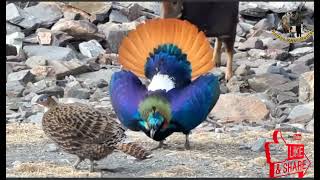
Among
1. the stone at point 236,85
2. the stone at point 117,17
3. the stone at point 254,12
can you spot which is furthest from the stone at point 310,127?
the stone at point 254,12

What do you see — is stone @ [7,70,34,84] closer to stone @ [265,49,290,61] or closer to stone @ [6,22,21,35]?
stone @ [6,22,21,35]

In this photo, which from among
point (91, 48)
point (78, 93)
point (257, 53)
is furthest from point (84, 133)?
point (257, 53)

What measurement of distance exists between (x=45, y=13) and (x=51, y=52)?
2903 millimetres

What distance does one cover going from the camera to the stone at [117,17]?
53.7 ft

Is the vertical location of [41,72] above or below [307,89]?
below

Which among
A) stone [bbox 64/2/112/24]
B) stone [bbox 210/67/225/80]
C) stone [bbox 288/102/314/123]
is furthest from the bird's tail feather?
stone [bbox 64/2/112/24]

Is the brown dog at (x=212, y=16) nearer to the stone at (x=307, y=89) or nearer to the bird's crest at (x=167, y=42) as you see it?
the stone at (x=307, y=89)

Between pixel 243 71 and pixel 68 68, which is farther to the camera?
pixel 243 71

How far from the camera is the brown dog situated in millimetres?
11484

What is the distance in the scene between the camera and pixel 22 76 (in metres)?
11.7

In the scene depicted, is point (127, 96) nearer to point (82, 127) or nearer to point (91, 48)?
point (82, 127)

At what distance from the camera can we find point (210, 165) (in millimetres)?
6664
